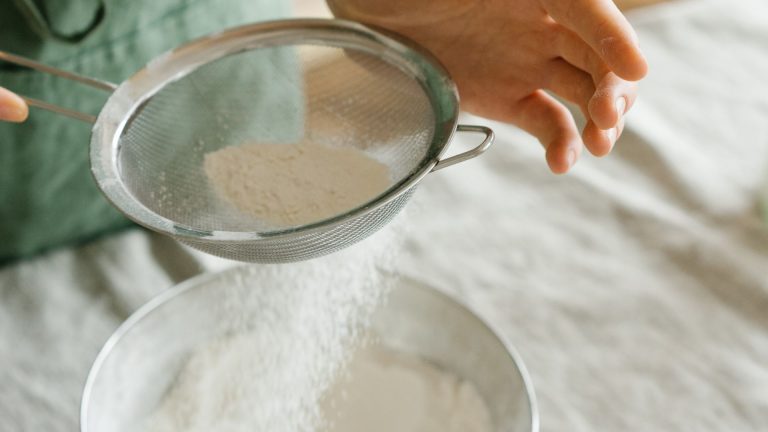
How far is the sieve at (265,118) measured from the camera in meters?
0.60

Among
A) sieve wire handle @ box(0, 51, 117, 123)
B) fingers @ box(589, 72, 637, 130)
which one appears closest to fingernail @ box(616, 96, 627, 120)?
fingers @ box(589, 72, 637, 130)

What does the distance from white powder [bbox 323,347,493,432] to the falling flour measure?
168mm

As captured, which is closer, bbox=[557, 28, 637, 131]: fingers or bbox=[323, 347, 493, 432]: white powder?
bbox=[557, 28, 637, 131]: fingers

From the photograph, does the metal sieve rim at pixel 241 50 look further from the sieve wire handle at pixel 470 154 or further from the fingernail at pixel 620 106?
the fingernail at pixel 620 106

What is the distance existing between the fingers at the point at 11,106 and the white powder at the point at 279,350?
0.23m

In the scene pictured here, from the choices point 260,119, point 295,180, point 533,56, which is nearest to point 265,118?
point 260,119

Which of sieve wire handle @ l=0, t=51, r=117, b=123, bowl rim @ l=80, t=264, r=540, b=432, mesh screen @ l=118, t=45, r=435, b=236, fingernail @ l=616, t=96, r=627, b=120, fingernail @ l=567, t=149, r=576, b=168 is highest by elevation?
fingernail @ l=616, t=96, r=627, b=120

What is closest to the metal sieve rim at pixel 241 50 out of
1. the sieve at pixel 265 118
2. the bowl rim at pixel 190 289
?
the sieve at pixel 265 118

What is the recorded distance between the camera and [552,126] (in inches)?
26.6

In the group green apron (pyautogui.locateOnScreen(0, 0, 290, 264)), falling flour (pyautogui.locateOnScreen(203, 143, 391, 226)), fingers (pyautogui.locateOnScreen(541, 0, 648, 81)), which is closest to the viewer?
fingers (pyautogui.locateOnScreen(541, 0, 648, 81))

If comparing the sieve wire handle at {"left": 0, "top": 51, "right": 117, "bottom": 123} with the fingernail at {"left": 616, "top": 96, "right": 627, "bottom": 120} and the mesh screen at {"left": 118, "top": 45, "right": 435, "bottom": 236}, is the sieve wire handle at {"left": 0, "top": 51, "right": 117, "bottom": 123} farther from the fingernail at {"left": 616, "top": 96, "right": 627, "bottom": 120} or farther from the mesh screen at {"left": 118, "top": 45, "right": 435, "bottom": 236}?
the fingernail at {"left": 616, "top": 96, "right": 627, "bottom": 120}

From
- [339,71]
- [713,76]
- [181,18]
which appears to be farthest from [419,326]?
[713,76]

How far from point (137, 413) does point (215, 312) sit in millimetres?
105

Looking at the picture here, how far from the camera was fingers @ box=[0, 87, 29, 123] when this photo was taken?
587 millimetres
